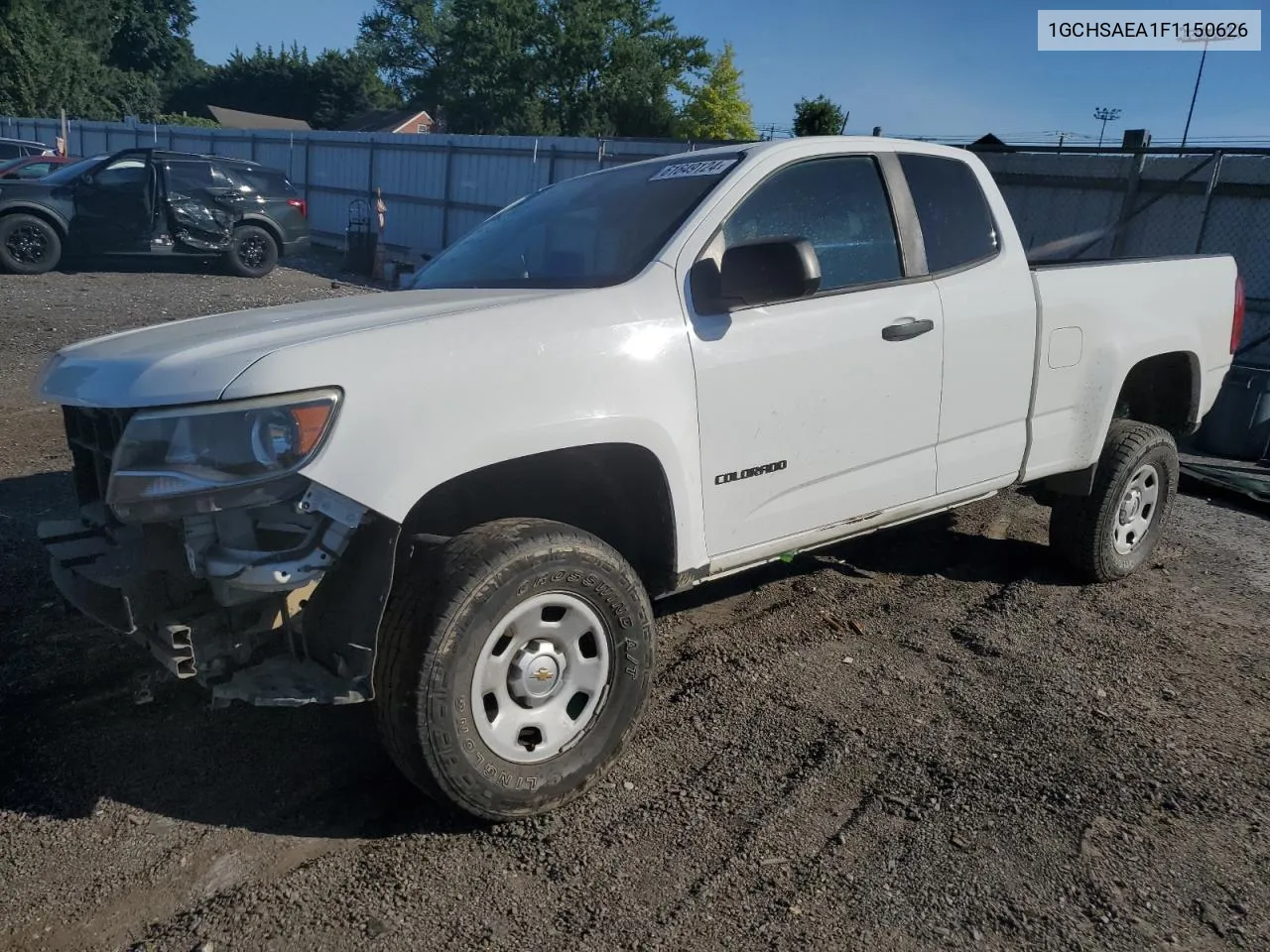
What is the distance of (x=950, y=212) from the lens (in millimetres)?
4270

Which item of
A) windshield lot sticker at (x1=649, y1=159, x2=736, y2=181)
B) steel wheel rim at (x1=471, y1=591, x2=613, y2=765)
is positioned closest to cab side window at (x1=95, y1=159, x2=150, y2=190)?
windshield lot sticker at (x1=649, y1=159, x2=736, y2=181)

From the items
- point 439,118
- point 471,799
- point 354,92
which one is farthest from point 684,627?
point 354,92

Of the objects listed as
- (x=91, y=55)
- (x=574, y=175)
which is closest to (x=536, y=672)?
(x=574, y=175)

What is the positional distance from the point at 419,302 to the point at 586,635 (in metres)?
1.20

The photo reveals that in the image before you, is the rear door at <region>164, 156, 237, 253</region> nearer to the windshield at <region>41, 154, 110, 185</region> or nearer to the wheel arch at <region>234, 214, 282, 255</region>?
the wheel arch at <region>234, 214, 282, 255</region>

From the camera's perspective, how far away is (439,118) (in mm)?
70938

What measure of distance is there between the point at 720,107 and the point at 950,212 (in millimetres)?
56340

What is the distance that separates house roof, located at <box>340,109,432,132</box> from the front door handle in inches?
2498

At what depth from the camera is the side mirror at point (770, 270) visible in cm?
318

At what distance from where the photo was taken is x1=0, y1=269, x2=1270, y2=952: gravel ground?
8.50 ft

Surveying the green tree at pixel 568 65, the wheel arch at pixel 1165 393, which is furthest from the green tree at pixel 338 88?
the wheel arch at pixel 1165 393

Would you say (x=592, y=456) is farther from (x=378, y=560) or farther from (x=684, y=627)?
(x=684, y=627)

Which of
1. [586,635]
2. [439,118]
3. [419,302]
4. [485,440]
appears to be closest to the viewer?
[485,440]

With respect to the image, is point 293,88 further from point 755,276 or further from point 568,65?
point 755,276
